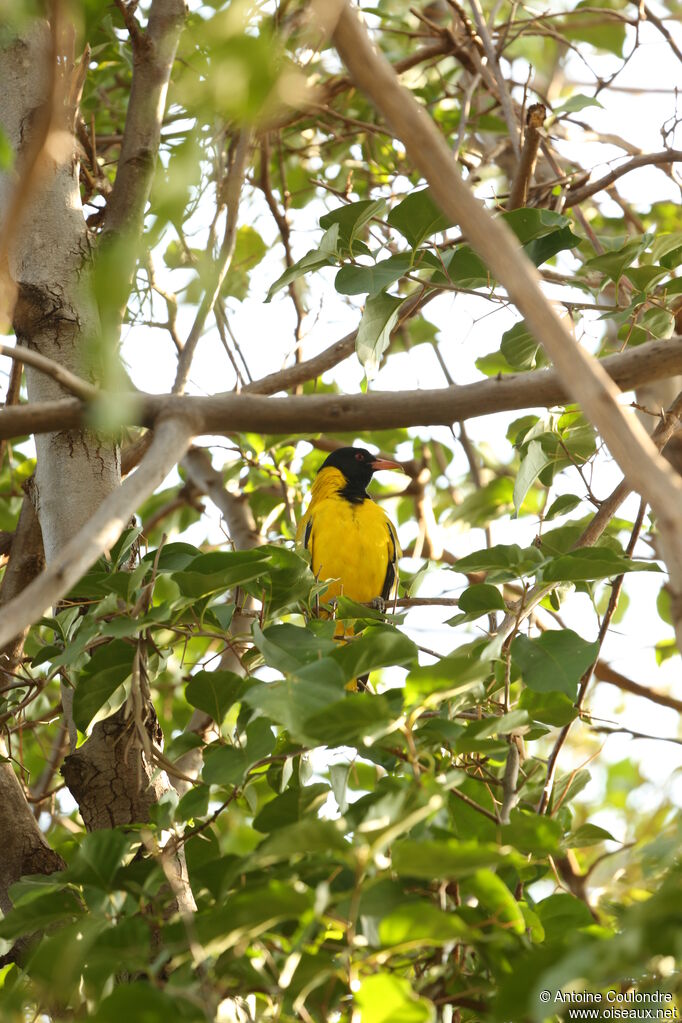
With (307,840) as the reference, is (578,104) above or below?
above

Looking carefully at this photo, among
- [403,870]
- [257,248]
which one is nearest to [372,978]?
[403,870]

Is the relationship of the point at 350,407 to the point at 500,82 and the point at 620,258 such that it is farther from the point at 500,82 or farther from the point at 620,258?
the point at 500,82

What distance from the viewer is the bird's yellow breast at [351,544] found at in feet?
15.9

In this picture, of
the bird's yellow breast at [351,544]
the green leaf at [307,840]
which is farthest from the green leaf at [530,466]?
the bird's yellow breast at [351,544]

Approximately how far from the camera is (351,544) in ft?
15.9

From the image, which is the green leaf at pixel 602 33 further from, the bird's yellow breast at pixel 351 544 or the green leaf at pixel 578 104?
the bird's yellow breast at pixel 351 544

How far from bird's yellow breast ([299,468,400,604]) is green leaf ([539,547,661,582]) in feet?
10.3

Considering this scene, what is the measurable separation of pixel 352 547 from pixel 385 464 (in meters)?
0.50

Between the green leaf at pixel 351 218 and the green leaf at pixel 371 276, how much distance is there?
0.06m

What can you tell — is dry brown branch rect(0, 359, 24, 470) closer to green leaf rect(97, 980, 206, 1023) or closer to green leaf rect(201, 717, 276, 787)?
green leaf rect(201, 717, 276, 787)

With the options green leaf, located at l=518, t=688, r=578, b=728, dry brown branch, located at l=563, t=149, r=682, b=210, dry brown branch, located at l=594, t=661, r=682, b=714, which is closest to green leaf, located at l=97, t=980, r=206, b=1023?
green leaf, located at l=518, t=688, r=578, b=728

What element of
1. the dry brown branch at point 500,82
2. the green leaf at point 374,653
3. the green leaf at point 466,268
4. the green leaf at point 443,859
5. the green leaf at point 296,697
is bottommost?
the green leaf at point 443,859

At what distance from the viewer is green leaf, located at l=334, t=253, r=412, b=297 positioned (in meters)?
1.98

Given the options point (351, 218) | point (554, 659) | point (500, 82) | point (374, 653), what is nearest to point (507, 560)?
point (554, 659)
